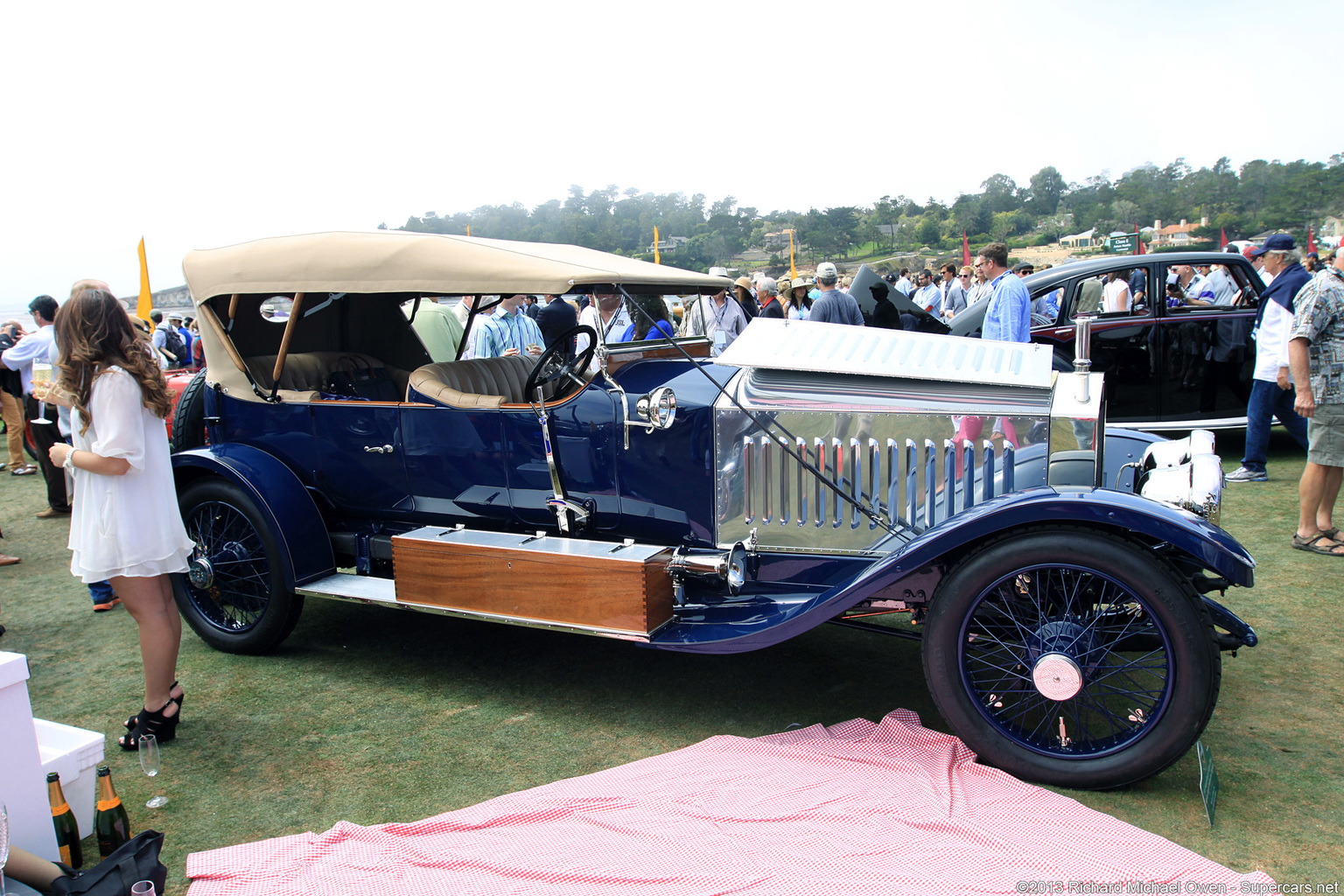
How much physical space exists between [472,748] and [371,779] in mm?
368

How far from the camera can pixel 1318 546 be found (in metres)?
4.84

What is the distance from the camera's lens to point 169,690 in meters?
3.24

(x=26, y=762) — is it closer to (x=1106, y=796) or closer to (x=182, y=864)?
(x=182, y=864)

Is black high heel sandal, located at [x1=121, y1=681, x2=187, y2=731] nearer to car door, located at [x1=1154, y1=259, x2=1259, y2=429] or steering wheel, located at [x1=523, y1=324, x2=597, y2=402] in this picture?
steering wheel, located at [x1=523, y1=324, x2=597, y2=402]

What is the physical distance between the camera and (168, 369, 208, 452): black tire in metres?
4.49

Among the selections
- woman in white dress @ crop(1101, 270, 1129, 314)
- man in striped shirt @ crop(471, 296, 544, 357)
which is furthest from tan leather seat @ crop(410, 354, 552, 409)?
woman in white dress @ crop(1101, 270, 1129, 314)

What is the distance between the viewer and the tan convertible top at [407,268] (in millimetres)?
3264

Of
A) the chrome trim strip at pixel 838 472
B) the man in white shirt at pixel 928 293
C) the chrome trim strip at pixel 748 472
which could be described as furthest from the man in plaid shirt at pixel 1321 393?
the man in white shirt at pixel 928 293

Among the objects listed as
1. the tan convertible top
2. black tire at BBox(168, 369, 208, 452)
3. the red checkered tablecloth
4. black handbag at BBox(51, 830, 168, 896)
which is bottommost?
the red checkered tablecloth

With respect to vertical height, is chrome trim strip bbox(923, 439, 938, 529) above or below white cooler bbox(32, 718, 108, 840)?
above

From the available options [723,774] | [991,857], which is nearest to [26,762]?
[723,774]

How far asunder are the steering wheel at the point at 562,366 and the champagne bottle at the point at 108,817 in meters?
1.98

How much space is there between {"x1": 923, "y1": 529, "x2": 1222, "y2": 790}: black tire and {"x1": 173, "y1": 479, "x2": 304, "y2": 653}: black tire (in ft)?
9.71

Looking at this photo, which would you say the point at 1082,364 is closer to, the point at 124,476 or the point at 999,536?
the point at 999,536
